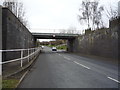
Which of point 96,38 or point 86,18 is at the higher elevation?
point 86,18

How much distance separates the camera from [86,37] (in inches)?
1588

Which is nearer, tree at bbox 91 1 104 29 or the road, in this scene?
the road

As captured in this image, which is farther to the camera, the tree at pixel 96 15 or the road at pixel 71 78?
the tree at pixel 96 15

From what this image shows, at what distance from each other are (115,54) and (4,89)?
19.0 m

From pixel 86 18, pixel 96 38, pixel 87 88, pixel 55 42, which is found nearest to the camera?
pixel 87 88

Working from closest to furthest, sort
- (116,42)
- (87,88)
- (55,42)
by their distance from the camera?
(87,88)
(116,42)
(55,42)

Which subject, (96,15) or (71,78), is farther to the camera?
(96,15)

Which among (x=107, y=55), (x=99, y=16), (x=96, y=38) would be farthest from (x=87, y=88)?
(x=99, y=16)

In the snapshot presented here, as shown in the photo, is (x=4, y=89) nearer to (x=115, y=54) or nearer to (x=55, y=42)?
(x=115, y=54)

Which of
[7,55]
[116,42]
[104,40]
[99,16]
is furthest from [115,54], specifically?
[99,16]

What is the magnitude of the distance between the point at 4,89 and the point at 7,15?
23.6 ft

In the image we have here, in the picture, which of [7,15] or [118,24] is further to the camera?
[118,24]

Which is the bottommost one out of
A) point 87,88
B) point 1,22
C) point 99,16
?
point 87,88

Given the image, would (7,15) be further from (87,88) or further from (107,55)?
(107,55)
